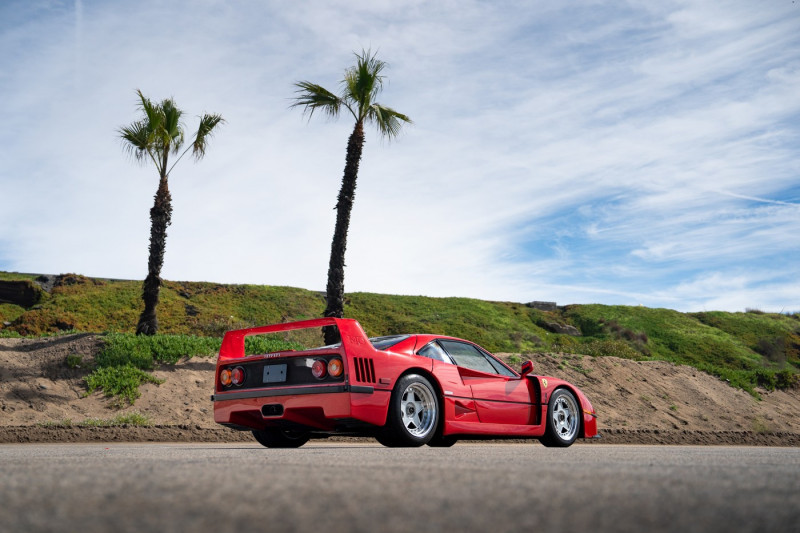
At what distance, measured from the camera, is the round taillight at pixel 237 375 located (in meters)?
8.46

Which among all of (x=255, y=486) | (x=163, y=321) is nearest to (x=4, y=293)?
(x=163, y=321)

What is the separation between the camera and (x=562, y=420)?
9836 mm

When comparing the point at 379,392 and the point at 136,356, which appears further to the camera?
the point at 136,356

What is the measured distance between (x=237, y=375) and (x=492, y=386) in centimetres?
303

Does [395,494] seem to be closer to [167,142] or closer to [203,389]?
[203,389]

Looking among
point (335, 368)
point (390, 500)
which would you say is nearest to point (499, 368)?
point (335, 368)

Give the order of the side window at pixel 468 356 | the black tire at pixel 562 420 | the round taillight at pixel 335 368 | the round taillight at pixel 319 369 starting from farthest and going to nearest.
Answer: the black tire at pixel 562 420, the side window at pixel 468 356, the round taillight at pixel 319 369, the round taillight at pixel 335 368

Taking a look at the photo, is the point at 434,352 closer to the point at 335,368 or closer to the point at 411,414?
the point at 411,414

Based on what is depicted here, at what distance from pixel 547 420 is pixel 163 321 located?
26370 millimetres

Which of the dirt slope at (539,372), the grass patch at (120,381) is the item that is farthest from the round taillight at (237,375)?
the grass patch at (120,381)

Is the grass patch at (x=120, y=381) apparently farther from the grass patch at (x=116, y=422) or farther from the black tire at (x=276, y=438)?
the black tire at (x=276, y=438)

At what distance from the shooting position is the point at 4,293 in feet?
115

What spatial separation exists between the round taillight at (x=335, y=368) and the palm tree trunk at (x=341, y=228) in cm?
1142

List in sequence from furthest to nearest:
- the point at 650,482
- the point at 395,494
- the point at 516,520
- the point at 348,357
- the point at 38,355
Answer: the point at 38,355, the point at 348,357, the point at 650,482, the point at 395,494, the point at 516,520
